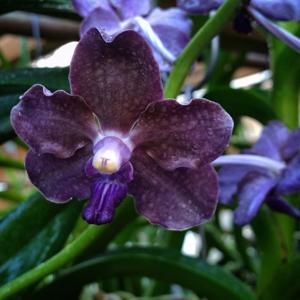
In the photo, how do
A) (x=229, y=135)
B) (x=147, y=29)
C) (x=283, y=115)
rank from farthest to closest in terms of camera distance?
1. (x=283, y=115)
2. (x=147, y=29)
3. (x=229, y=135)

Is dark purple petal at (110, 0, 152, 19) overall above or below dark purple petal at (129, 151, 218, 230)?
above

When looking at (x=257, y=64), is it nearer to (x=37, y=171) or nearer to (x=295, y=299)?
(x=295, y=299)

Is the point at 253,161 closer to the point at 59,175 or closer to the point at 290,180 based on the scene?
the point at 290,180

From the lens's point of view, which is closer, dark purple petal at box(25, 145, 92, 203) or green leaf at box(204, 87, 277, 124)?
dark purple petal at box(25, 145, 92, 203)

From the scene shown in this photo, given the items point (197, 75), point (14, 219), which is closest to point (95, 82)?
point (14, 219)

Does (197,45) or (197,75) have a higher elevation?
(197,45)

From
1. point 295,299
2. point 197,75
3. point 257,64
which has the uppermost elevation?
point 295,299

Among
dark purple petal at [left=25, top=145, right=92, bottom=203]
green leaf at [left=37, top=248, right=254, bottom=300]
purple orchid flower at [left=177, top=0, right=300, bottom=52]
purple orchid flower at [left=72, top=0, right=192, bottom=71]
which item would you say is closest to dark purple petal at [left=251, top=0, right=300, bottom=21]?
purple orchid flower at [left=177, top=0, right=300, bottom=52]

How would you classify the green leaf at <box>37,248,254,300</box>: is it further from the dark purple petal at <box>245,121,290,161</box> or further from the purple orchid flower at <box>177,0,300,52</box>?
the purple orchid flower at <box>177,0,300,52</box>
